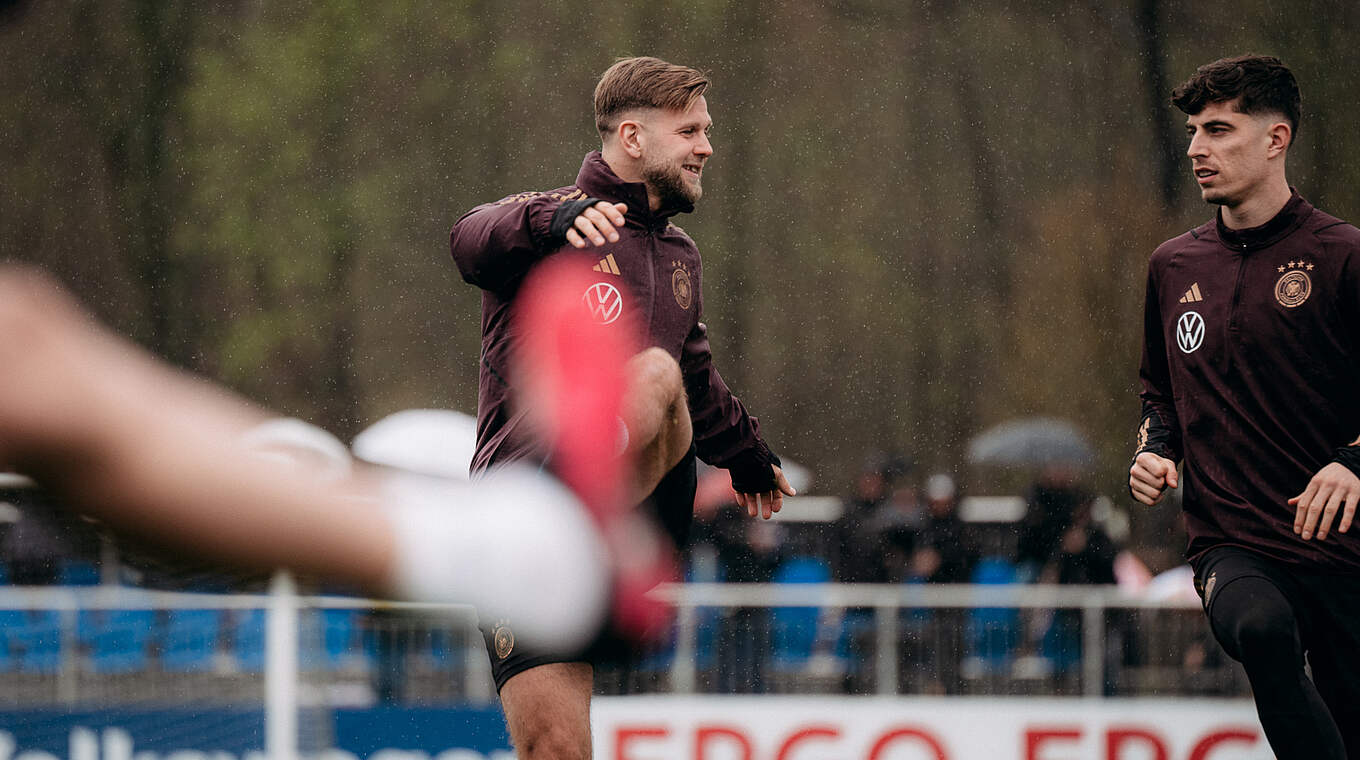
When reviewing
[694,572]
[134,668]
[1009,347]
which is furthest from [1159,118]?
[134,668]

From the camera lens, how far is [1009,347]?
60.6ft

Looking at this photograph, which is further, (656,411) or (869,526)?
(869,526)

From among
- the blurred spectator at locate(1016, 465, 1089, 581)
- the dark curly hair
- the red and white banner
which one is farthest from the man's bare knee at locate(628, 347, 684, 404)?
the blurred spectator at locate(1016, 465, 1089, 581)

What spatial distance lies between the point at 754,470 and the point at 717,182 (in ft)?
46.8

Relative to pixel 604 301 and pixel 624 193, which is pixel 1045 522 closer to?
pixel 624 193

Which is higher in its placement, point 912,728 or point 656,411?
point 656,411

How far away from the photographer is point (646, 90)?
4.32m

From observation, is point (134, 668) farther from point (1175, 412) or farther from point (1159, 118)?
point (1159, 118)

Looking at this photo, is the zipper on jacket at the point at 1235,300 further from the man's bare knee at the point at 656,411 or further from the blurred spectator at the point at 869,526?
the blurred spectator at the point at 869,526

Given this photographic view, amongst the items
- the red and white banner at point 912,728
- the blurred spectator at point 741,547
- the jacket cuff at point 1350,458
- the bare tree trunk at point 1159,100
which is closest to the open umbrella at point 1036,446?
the blurred spectator at point 741,547

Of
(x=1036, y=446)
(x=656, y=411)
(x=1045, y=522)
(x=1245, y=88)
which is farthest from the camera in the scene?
(x=1036, y=446)

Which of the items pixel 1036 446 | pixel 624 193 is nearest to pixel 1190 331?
pixel 624 193

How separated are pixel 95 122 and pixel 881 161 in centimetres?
866

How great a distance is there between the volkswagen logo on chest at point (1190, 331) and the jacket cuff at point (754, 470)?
1087 mm
